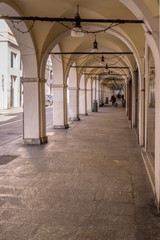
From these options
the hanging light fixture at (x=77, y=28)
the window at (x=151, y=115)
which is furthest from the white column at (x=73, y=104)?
the window at (x=151, y=115)

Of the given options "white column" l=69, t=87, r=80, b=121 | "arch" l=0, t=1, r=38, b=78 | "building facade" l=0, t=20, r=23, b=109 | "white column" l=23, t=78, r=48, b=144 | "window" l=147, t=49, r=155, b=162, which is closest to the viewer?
"window" l=147, t=49, r=155, b=162

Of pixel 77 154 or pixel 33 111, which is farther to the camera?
pixel 33 111

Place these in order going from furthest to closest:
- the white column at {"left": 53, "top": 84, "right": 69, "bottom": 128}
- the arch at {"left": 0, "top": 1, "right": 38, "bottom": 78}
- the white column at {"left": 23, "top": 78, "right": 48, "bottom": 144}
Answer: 1. the white column at {"left": 53, "top": 84, "right": 69, "bottom": 128}
2. the white column at {"left": 23, "top": 78, "right": 48, "bottom": 144}
3. the arch at {"left": 0, "top": 1, "right": 38, "bottom": 78}

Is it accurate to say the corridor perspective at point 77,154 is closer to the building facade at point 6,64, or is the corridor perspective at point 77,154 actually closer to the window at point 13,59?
the building facade at point 6,64

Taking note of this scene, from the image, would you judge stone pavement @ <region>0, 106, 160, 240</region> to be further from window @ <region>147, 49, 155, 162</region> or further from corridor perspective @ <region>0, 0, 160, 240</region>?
window @ <region>147, 49, 155, 162</region>

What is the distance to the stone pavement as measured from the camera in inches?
131

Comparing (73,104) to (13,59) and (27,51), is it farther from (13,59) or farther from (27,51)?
(13,59)

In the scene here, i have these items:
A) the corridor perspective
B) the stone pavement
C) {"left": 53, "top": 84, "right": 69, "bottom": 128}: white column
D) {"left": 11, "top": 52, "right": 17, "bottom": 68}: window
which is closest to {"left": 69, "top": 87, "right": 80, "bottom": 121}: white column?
the corridor perspective

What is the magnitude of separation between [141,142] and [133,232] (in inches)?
227

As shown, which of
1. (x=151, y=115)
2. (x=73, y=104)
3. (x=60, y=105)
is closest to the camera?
(x=151, y=115)

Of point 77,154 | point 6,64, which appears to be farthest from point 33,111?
point 6,64

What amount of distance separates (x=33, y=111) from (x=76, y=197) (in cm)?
557

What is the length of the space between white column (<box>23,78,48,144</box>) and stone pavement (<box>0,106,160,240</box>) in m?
1.54

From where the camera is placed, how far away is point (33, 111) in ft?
31.5
